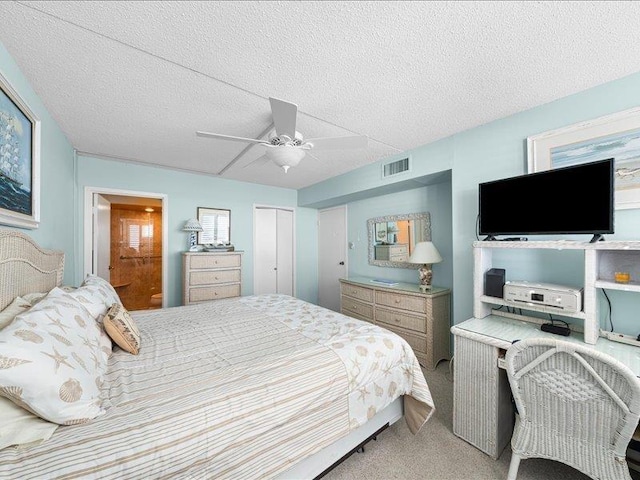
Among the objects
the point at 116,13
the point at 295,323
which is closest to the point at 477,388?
the point at 295,323

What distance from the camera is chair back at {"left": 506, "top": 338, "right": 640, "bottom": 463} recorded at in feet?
3.45

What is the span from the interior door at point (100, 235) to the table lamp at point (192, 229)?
100 cm

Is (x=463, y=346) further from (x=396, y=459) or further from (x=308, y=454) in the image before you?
(x=308, y=454)

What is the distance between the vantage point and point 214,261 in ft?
11.8

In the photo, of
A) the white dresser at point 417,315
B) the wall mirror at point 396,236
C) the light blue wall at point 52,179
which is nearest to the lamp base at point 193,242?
the light blue wall at point 52,179

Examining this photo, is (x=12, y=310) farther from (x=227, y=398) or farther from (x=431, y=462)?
(x=431, y=462)

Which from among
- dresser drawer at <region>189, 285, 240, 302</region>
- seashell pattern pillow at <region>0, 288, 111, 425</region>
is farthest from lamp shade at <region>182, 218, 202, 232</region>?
seashell pattern pillow at <region>0, 288, 111, 425</region>

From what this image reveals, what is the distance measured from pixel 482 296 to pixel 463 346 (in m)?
0.46

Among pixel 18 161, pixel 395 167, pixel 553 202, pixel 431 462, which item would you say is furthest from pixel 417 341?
pixel 18 161

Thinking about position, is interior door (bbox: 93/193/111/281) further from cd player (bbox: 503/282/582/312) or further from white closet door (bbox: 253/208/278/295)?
cd player (bbox: 503/282/582/312)

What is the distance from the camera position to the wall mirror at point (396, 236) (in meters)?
3.38

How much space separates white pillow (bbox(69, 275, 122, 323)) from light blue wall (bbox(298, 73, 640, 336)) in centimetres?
283

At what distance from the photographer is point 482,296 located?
1988 mm

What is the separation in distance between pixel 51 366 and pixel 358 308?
123 inches
